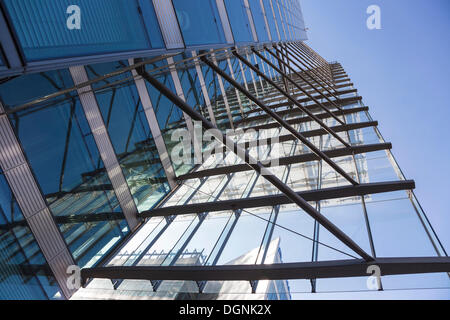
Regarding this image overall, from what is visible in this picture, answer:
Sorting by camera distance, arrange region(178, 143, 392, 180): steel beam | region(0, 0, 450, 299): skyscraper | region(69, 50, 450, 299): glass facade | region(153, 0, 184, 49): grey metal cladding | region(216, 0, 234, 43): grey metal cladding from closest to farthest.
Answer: region(0, 0, 450, 299): skyscraper
region(153, 0, 184, 49): grey metal cladding
region(69, 50, 450, 299): glass facade
region(178, 143, 392, 180): steel beam
region(216, 0, 234, 43): grey metal cladding

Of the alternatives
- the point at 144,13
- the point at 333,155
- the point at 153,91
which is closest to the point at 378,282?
the point at 333,155

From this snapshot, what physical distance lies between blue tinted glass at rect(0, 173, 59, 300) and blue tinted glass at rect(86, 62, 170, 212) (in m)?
3.06

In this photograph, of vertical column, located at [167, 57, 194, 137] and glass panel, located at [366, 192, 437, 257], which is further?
vertical column, located at [167, 57, 194, 137]

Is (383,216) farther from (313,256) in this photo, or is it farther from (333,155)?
(333,155)

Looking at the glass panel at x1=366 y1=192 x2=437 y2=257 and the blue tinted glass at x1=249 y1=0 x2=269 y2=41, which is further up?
the blue tinted glass at x1=249 y1=0 x2=269 y2=41

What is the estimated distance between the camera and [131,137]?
894 cm

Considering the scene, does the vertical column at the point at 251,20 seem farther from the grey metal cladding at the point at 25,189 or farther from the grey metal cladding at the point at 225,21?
the grey metal cladding at the point at 25,189

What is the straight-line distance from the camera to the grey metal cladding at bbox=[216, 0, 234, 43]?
9.43m

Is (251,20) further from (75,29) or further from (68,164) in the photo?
(75,29)

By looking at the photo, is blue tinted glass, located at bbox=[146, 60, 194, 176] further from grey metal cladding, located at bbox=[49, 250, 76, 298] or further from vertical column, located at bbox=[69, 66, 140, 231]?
grey metal cladding, located at bbox=[49, 250, 76, 298]

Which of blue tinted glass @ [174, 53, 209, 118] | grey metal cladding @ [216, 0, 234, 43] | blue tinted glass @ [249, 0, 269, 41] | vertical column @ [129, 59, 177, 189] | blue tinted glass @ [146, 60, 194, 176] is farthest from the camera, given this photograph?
blue tinted glass @ [249, 0, 269, 41]

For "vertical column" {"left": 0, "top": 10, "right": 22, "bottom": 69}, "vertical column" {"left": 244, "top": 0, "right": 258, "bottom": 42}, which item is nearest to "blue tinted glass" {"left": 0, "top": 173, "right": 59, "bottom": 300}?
"vertical column" {"left": 0, "top": 10, "right": 22, "bottom": 69}

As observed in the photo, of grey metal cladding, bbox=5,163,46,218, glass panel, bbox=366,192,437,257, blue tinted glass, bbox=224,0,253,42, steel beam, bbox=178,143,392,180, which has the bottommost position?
glass panel, bbox=366,192,437,257

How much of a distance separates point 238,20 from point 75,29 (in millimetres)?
9318
